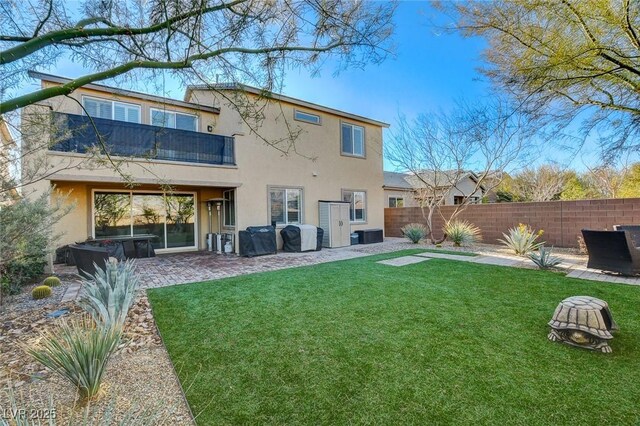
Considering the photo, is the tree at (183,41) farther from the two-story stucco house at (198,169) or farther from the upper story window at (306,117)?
the upper story window at (306,117)

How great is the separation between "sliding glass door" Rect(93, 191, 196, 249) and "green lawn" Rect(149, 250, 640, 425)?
6.60 meters

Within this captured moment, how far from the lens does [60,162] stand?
7730 mm

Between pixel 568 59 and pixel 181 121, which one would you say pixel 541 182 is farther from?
pixel 181 121

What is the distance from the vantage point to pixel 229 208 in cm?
1207

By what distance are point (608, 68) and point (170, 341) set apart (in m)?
9.31

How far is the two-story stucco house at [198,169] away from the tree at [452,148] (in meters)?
2.66

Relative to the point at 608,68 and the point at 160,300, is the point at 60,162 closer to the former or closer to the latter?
the point at 160,300

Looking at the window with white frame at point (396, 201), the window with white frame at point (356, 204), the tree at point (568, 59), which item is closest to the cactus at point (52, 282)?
the tree at point (568, 59)

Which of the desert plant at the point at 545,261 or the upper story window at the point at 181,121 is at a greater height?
the upper story window at the point at 181,121

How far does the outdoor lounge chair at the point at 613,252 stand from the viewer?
21.3ft

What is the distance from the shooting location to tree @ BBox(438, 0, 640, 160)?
219 inches

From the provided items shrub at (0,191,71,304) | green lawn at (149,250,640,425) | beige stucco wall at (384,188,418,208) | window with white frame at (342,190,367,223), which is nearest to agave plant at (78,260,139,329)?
green lawn at (149,250,640,425)

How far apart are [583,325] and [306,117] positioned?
39.6 ft

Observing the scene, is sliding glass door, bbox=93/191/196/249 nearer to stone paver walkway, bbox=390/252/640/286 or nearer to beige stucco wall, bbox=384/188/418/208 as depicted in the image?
stone paver walkway, bbox=390/252/640/286
